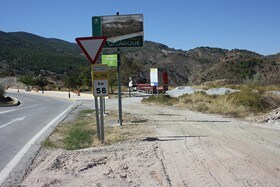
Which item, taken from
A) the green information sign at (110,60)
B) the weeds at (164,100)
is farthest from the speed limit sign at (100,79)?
the weeds at (164,100)

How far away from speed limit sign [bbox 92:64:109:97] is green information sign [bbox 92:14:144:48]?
14.4 ft

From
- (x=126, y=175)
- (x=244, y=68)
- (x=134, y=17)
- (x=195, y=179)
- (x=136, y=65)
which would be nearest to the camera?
(x=195, y=179)

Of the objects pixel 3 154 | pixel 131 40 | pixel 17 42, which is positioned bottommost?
pixel 3 154

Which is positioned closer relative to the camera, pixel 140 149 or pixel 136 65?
pixel 140 149

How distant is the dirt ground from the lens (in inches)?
264

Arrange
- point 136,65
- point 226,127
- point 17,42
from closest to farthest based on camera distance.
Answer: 1. point 226,127
2. point 136,65
3. point 17,42

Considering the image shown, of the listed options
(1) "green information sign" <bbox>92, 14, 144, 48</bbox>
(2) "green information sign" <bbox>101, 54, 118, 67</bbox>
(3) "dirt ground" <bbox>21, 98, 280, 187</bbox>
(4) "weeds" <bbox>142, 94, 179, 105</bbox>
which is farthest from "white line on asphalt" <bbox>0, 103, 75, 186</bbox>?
(4) "weeds" <bbox>142, 94, 179, 105</bbox>

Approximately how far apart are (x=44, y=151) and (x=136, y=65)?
1971 inches

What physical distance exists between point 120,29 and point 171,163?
8372mm

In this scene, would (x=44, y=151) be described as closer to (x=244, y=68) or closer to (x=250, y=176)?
(x=250, y=176)

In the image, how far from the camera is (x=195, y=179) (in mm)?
6629

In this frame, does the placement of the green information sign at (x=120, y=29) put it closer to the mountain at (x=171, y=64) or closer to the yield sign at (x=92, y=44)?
the yield sign at (x=92, y=44)

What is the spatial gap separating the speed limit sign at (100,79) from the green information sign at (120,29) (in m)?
4.39

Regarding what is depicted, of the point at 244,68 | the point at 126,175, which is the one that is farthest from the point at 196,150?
the point at 244,68
